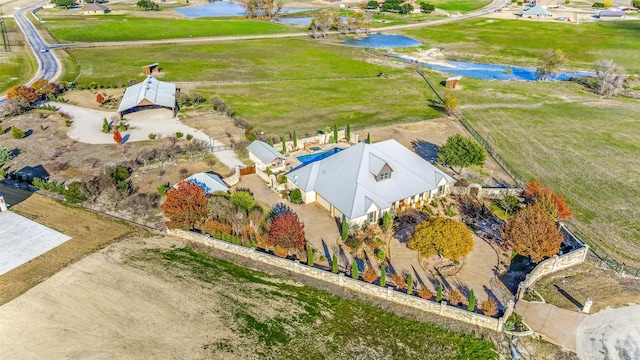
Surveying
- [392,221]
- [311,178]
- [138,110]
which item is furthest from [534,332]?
[138,110]

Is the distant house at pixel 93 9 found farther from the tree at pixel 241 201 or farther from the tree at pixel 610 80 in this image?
the tree at pixel 610 80

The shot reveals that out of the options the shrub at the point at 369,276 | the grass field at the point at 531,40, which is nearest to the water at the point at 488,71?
the grass field at the point at 531,40

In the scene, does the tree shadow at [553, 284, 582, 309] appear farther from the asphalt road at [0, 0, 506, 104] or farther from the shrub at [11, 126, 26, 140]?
the asphalt road at [0, 0, 506, 104]

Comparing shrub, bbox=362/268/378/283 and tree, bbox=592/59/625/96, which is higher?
tree, bbox=592/59/625/96

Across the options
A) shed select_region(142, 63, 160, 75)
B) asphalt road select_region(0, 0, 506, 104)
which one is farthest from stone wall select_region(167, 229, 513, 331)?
shed select_region(142, 63, 160, 75)

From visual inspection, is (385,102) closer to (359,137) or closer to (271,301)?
(359,137)
